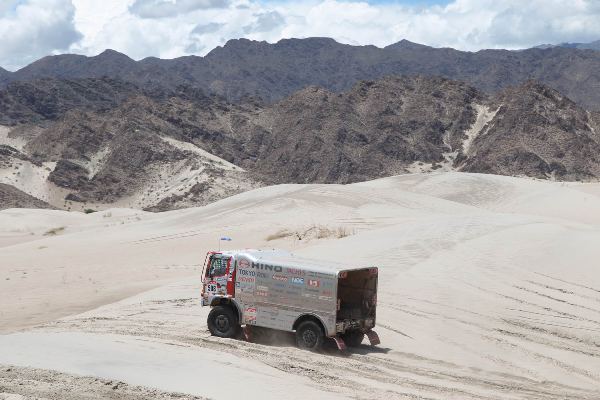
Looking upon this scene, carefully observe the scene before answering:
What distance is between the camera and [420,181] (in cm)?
5975

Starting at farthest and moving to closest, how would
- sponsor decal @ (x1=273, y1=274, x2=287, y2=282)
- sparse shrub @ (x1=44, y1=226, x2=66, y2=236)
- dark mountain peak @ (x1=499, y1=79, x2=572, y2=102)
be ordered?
1. dark mountain peak @ (x1=499, y1=79, x2=572, y2=102)
2. sparse shrub @ (x1=44, y1=226, x2=66, y2=236)
3. sponsor decal @ (x1=273, y1=274, x2=287, y2=282)

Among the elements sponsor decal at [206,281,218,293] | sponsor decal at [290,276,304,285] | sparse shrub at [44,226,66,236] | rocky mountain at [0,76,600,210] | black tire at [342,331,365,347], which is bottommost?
black tire at [342,331,365,347]

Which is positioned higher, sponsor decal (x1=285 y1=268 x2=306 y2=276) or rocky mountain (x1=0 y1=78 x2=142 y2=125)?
rocky mountain (x1=0 y1=78 x2=142 y2=125)

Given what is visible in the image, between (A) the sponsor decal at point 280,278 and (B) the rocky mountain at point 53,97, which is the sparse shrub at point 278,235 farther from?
(B) the rocky mountain at point 53,97

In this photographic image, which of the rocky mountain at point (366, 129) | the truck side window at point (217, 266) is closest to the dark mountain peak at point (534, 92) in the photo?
the rocky mountain at point (366, 129)

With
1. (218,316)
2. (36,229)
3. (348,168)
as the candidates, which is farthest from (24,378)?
(348,168)

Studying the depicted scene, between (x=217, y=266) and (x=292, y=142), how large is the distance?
100910mm

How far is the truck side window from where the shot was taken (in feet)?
53.4

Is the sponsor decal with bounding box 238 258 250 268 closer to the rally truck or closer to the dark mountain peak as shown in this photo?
the rally truck

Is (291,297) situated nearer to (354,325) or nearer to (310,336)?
(310,336)

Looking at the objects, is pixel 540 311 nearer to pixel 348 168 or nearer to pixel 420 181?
pixel 420 181

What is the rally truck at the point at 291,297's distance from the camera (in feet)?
49.6

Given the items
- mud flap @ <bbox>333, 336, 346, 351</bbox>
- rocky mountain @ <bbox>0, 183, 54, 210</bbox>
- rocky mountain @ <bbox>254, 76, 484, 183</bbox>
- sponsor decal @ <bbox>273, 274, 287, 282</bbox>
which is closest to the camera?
mud flap @ <bbox>333, 336, 346, 351</bbox>

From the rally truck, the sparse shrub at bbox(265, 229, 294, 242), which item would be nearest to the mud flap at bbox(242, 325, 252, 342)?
the rally truck
